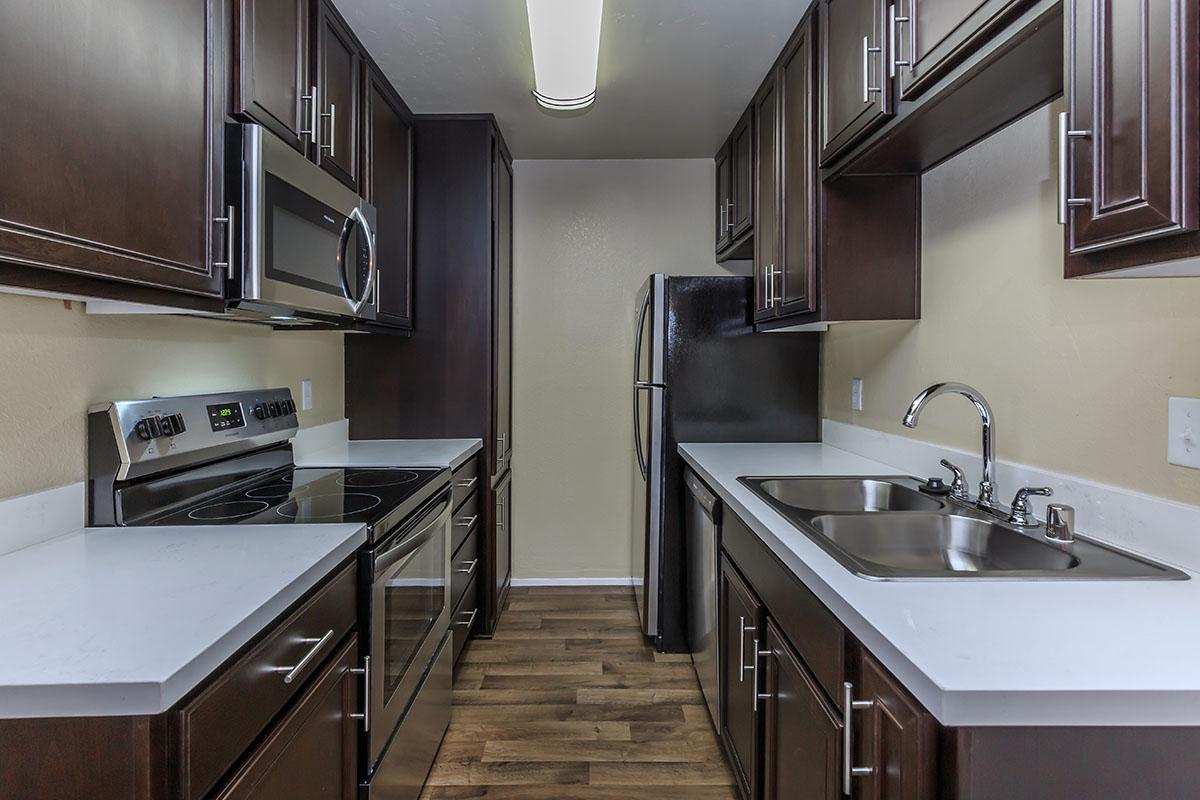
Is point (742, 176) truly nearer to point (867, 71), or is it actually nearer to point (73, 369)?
point (867, 71)

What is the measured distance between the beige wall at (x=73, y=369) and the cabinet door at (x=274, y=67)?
0.58 m

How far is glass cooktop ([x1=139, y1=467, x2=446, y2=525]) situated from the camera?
1470 millimetres

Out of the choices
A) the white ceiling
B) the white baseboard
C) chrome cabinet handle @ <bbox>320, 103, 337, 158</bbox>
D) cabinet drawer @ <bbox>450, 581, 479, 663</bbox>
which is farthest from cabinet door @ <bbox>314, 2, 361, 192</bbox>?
the white baseboard

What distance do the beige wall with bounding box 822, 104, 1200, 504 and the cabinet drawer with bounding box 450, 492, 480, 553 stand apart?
1.59 metres

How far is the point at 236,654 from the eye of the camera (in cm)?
91

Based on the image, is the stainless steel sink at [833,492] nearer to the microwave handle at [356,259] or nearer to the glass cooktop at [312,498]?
the glass cooktop at [312,498]

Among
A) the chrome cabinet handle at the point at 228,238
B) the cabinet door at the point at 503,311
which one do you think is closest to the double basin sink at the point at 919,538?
the chrome cabinet handle at the point at 228,238

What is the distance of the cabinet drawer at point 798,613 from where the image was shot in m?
1.07

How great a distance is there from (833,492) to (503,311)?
182 centimetres

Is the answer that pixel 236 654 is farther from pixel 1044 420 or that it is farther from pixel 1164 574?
pixel 1044 420

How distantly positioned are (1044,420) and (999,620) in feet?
2.56

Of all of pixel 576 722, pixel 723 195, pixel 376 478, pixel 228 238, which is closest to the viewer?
pixel 228 238

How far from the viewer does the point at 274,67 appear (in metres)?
1.57

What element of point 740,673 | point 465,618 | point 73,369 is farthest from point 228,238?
point 465,618
